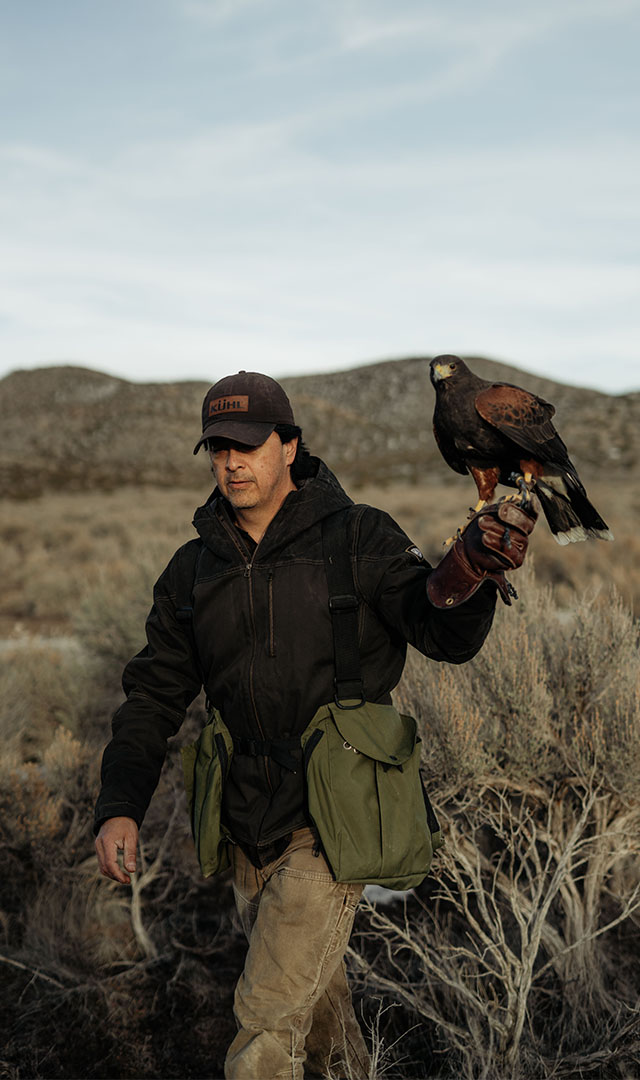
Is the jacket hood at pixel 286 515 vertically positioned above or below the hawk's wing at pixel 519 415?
below

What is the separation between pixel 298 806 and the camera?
7.34 feet

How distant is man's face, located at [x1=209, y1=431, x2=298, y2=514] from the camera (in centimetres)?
243

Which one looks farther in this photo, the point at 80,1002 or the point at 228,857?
the point at 80,1002

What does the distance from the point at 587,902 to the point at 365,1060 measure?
163 centimetres

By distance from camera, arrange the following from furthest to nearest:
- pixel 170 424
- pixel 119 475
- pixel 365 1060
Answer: pixel 170 424 < pixel 119 475 < pixel 365 1060

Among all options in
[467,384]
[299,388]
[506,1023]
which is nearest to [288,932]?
[506,1023]

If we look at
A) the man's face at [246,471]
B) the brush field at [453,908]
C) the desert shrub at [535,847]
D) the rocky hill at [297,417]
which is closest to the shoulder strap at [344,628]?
the man's face at [246,471]

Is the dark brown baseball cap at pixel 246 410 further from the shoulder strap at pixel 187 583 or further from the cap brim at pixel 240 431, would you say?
the shoulder strap at pixel 187 583

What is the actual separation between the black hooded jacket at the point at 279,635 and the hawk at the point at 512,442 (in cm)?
34

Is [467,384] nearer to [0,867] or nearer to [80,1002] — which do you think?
[80,1002]

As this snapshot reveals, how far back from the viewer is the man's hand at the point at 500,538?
5.93 feet

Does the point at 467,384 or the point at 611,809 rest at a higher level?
the point at 467,384

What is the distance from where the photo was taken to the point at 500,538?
1808mm

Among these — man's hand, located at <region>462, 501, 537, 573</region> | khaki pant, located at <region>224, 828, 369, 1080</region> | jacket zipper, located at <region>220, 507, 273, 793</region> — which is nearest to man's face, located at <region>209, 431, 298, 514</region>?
jacket zipper, located at <region>220, 507, 273, 793</region>
